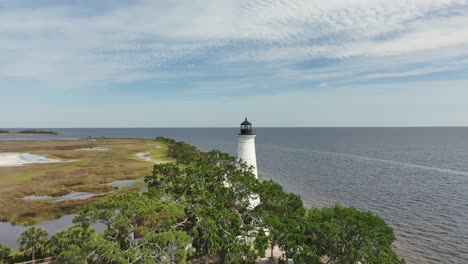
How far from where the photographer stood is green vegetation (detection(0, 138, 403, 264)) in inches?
653

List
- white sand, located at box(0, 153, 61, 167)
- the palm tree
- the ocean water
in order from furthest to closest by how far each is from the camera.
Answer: white sand, located at box(0, 153, 61, 167) → the ocean water → the palm tree

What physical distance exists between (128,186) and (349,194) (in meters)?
40.6

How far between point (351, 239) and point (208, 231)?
29.4 feet

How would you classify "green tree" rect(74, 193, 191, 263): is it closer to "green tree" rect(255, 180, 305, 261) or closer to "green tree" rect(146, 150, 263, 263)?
"green tree" rect(146, 150, 263, 263)

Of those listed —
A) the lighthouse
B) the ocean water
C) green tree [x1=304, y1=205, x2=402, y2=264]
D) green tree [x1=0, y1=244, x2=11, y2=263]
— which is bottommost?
the ocean water

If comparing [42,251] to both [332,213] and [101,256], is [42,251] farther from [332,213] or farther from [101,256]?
[332,213]

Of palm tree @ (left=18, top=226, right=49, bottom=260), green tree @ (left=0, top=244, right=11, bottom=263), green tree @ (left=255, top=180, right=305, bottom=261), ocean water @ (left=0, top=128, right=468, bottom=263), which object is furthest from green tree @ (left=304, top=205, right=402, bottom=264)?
green tree @ (left=0, top=244, right=11, bottom=263)

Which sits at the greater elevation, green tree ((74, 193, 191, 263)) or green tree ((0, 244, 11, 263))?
green tree ((74, 193, 191, 263))

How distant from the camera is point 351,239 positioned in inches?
715

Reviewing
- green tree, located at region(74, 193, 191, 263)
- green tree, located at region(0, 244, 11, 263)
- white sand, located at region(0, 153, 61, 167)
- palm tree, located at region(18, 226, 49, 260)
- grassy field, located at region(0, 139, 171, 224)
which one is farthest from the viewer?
white sand, located at region(0, 153, 61, 167)

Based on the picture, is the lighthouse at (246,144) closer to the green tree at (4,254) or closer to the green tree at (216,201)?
the green tree at (216,201)

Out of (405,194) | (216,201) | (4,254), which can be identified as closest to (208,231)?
(216,201)

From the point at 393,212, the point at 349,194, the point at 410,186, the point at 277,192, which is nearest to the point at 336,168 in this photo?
the point at 410,186

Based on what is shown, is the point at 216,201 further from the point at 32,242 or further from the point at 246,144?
the point at 32,242
